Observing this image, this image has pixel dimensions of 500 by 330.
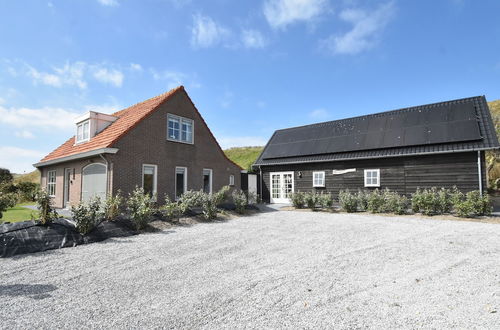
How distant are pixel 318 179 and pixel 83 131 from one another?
44.7ft

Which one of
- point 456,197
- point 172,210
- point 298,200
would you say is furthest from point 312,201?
point 172,210

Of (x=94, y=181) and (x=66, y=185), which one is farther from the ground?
(x=94, y=181)

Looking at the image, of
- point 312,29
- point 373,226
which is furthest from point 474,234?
point 312,29

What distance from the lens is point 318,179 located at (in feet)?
55.4

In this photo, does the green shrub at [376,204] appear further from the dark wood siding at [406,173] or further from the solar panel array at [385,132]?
the solar panel array at [385,132]

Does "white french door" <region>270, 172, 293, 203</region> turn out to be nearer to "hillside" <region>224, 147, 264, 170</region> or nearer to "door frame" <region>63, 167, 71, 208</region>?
"door frame" <region>63, 167, 71, 208</region>

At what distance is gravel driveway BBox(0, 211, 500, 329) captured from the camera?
9.97 ft

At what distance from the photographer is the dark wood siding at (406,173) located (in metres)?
12.5

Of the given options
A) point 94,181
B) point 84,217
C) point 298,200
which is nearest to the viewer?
point 84,217

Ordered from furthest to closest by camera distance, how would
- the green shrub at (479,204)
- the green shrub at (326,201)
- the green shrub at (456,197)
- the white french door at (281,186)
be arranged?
the white french door at (281,186)
the green shrub at (326,201)
the green shrub at (456,197)
the green shrub at (479,204)

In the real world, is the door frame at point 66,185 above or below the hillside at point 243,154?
below

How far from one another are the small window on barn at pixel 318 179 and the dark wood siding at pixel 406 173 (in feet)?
0.82

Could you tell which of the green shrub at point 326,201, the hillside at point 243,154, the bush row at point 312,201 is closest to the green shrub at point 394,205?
the green shrub at point 326,201

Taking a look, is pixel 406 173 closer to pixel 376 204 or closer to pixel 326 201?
pixel 376 204
